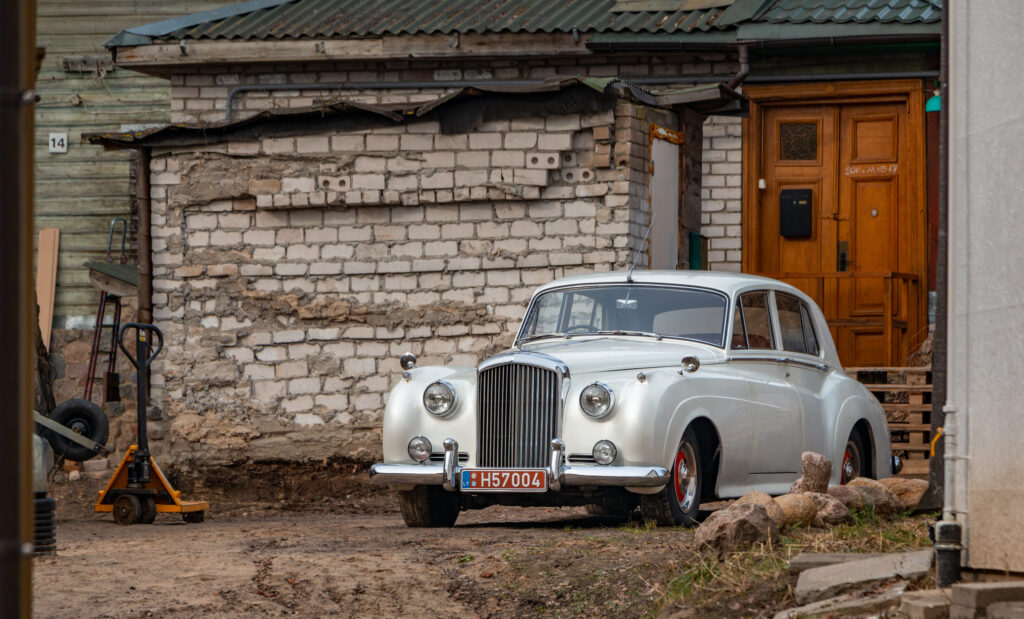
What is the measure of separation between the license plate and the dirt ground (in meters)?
0.25

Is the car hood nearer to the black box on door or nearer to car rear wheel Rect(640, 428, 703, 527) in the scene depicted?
car rear wheel Rect(640, 428, 703, 527)

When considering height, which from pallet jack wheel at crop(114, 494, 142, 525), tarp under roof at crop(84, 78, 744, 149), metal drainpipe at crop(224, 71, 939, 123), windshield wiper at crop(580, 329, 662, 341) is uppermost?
metal drainpipe at crop(224, 71, 939, 123)

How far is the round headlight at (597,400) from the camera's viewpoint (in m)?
7.54

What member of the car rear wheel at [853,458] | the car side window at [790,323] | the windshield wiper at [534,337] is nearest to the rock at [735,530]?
the windshield wiper at [534,337]

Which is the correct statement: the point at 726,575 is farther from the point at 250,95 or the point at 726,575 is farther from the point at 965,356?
the point at 250,95

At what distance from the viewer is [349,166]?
12.2m

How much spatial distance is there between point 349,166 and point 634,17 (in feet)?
11.3

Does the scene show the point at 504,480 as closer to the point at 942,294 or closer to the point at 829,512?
the point at 829,512

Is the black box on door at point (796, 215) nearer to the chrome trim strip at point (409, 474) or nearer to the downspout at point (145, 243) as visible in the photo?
the downspout at point (145, 243)

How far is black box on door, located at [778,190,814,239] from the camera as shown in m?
14.2

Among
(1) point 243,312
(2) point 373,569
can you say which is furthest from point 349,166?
(2) point 373,569

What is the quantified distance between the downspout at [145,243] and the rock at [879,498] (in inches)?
275

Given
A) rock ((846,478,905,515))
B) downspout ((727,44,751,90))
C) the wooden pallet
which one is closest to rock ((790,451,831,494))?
rock ((846,478,905,515))

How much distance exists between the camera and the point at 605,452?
752 cm
